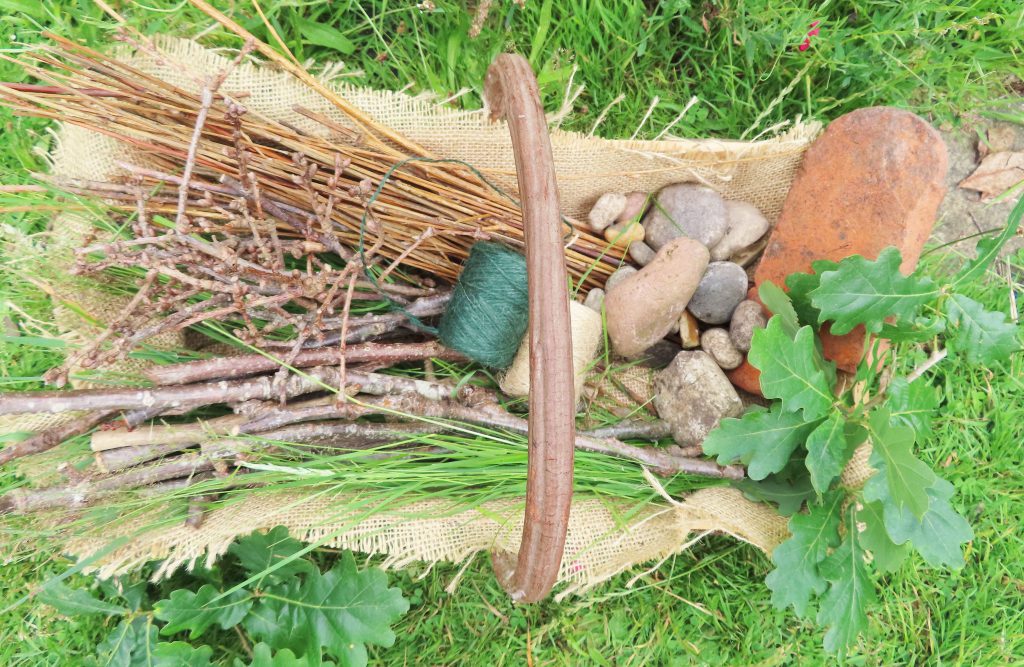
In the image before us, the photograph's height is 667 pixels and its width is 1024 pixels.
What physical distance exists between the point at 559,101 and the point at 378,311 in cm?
99

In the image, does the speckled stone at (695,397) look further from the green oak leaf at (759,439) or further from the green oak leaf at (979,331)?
the green oak leaf at (979,331)

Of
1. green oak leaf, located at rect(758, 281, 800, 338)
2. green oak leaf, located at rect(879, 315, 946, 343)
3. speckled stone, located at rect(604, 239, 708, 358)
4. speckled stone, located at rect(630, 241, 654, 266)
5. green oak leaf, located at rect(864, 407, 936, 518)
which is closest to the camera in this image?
green oak leaf, located at rect(864, 407, 936, 518)

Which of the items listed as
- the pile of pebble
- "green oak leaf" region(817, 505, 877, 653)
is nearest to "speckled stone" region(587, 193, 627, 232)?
the pile of pebble

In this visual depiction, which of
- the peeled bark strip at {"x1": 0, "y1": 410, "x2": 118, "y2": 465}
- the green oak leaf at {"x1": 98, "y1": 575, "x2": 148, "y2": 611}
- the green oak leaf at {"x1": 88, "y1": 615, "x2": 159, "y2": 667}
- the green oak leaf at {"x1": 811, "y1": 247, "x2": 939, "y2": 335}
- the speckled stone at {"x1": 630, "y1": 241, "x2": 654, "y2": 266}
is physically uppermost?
the green oak leaf at {"x1": 811, "y1": 247, "x2": 939, "y2": 335}

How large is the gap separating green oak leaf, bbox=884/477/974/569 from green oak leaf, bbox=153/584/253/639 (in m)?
1.79

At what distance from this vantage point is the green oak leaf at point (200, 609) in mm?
1878

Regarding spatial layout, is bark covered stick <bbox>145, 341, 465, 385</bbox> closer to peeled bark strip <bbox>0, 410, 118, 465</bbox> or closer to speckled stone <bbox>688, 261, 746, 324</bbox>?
peeled bark strip <bbox>0, 410, 118, 465</bbox>

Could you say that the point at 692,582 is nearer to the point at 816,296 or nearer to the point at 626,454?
the point at 626,454

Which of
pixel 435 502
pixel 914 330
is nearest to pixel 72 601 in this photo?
pixel 435 502

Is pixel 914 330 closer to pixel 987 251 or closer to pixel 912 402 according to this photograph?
pixel 912 402

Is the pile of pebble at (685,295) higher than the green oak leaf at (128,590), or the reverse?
the pile of pebble at (685,295)

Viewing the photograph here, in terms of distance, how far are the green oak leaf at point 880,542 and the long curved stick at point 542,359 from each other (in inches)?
34.9

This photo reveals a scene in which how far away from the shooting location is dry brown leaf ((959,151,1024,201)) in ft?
7.64

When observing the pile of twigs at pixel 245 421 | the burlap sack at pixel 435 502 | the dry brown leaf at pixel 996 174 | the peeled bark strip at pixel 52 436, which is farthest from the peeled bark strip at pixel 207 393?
the dry brown leaf at pixel 996 174
